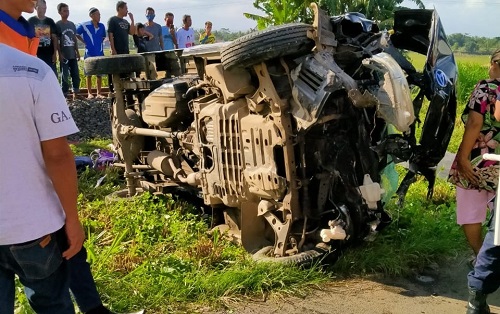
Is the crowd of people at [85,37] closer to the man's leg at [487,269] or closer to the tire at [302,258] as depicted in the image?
the tire at [302,258]

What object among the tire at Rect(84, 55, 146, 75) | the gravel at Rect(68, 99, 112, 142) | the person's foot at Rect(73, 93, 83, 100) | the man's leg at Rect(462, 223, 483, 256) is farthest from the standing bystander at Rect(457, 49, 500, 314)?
the person's foot at Rect(73, 93, 83, 100)

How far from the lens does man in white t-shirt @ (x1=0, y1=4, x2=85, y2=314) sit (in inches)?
89.8

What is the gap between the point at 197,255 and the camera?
14.6ft

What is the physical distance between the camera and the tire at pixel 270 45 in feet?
12.5

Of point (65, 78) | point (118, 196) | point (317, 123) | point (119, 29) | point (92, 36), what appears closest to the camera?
point (317, 123)

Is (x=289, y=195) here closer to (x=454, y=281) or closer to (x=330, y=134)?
(x=330, y=134)

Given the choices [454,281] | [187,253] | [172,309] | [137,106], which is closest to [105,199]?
[137,106]

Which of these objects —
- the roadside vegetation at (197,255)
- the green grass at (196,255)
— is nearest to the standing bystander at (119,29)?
the roadside vegetation at (197,255)

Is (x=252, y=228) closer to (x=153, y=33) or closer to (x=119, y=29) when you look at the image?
(x=119, y=29)

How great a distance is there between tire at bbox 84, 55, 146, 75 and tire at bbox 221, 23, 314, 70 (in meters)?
2.22

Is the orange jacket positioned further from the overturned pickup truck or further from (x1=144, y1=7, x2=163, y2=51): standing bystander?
(x1=144, y1=7, x2=163, y2=51): standing bystander

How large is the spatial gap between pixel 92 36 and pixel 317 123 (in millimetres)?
8437

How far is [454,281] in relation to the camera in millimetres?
4223

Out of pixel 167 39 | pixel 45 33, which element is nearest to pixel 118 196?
pixel 45 33
